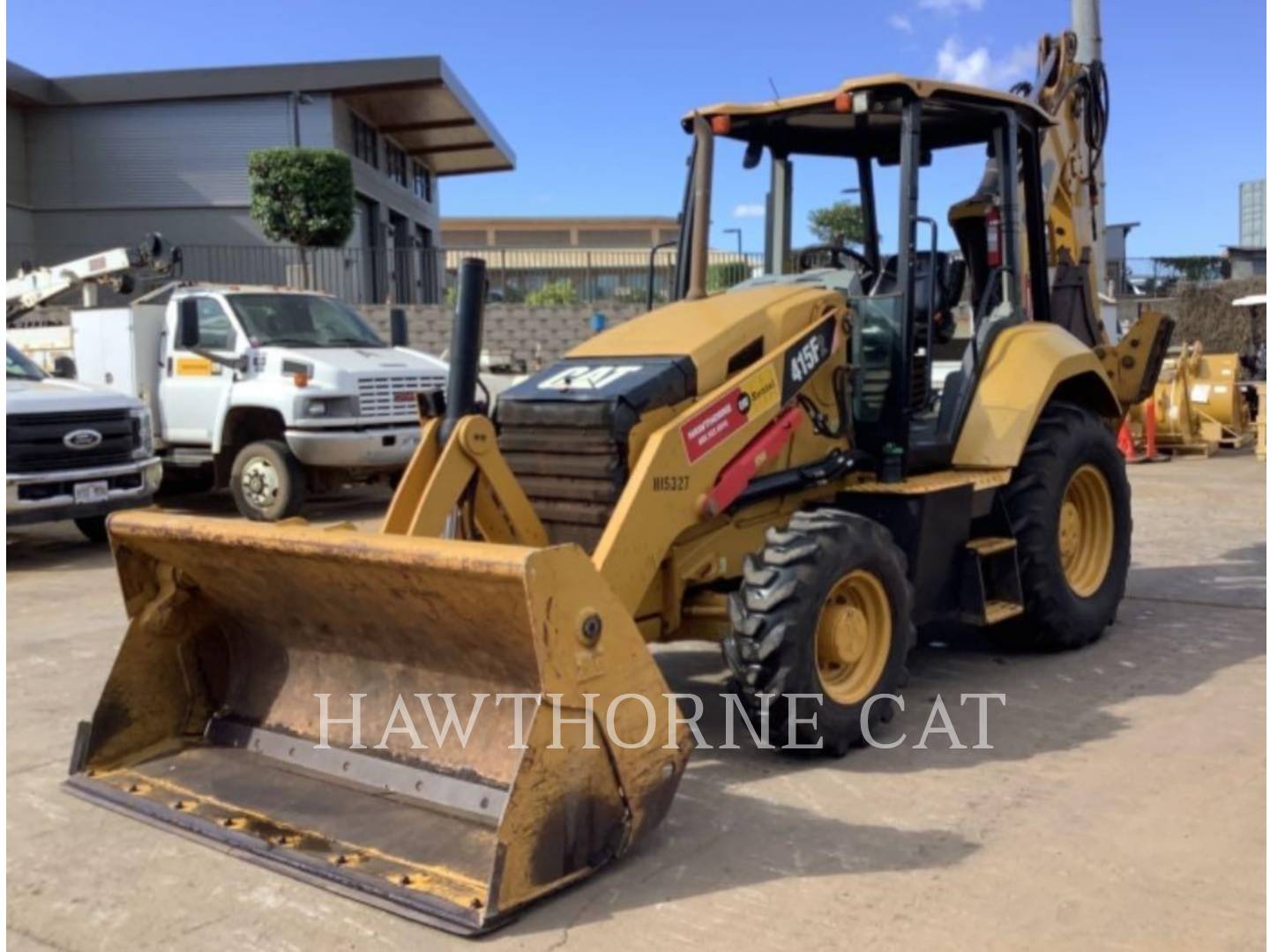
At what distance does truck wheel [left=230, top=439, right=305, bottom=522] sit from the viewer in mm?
11477

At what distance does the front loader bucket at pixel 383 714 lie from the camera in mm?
3629

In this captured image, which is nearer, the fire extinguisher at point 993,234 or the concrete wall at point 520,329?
the fire extinguisher at point 993,234

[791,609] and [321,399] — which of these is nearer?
[791,609]

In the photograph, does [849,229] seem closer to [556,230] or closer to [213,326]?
[213,326]

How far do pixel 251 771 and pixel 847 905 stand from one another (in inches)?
87.5

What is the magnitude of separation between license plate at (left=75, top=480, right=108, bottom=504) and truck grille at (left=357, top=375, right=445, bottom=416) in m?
2.31

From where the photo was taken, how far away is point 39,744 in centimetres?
537

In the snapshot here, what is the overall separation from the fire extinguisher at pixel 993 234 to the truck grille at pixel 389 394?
6.12 meters

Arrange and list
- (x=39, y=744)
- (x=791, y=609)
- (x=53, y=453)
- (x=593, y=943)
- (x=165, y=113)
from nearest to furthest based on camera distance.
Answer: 1. (x=593, y=943)
2. (x=791, y=609)
3. (x=39, y=744)
4. (x=53, y=453)
5. (x=165, y=113)

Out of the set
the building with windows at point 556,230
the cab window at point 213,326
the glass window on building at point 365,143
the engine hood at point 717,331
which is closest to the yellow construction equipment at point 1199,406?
the cab window at point 213,326

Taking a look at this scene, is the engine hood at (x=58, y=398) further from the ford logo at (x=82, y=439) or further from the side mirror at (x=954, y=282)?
the side mirror at (x=954, y=282)

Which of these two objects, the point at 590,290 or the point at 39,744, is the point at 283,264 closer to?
the point at 590,290

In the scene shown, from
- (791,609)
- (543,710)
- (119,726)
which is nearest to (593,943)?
(543,710)

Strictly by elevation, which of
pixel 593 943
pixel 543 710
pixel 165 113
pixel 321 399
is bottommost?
→ pixel 593 943
